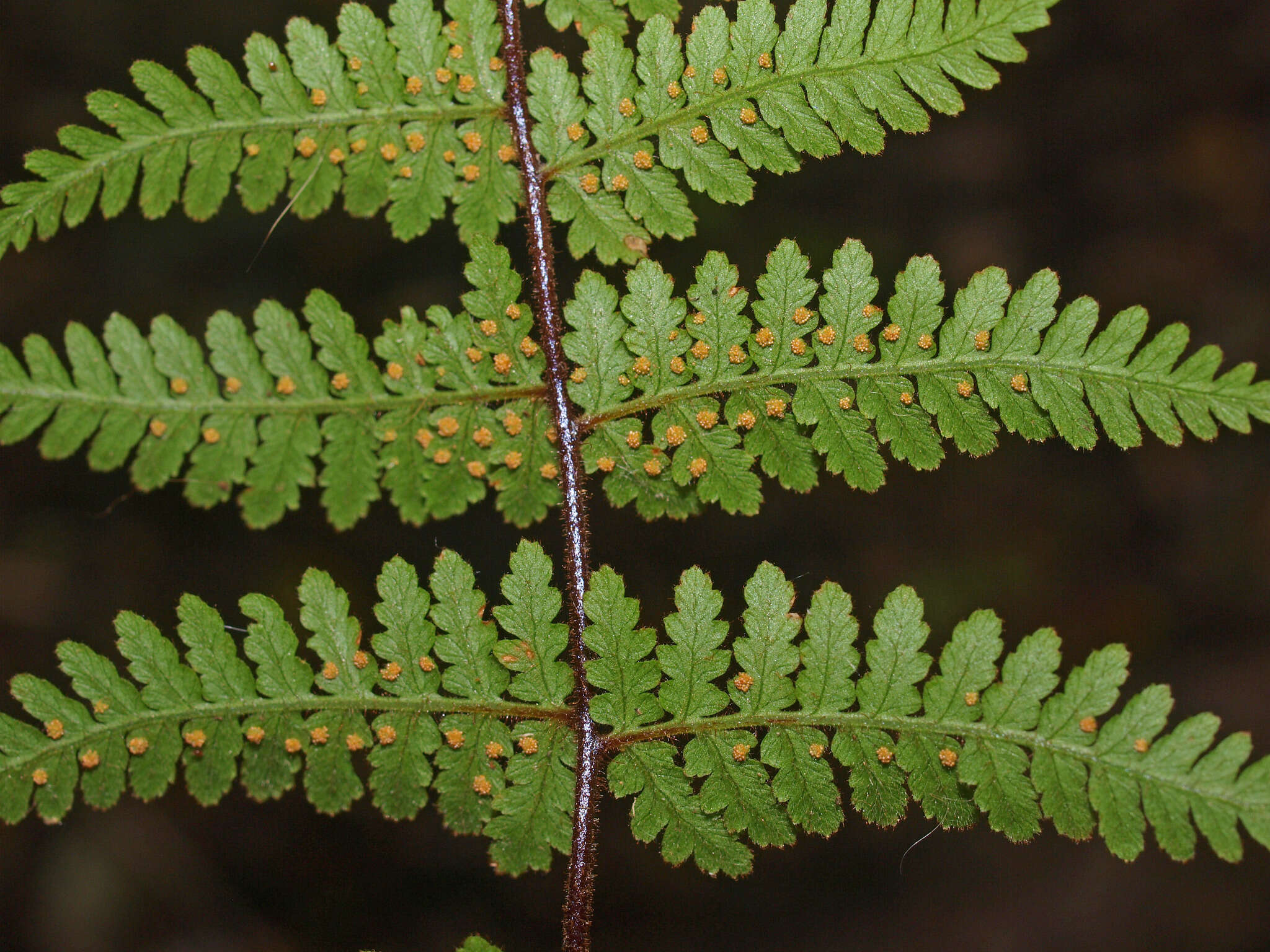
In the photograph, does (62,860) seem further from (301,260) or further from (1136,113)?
(1136,113)

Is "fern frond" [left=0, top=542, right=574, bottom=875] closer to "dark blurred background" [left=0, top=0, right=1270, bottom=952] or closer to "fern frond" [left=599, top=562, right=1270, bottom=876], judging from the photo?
"fern frond" [left=599, top=562, right=1270, bottom=876]

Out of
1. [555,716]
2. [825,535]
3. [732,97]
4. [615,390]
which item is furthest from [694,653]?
[825,535]

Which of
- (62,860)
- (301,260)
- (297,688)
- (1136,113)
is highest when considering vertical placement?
(1136,113)

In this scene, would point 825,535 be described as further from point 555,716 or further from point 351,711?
point 351,711

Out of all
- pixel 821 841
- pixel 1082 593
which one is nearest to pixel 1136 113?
pixel 1082 593

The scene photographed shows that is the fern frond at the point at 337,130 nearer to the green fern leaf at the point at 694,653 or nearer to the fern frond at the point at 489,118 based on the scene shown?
the fern frond at the point at 489,118

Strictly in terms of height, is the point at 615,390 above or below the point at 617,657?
above

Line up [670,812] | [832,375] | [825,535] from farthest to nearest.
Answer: [825,535]
[832,375]
[670,812]
